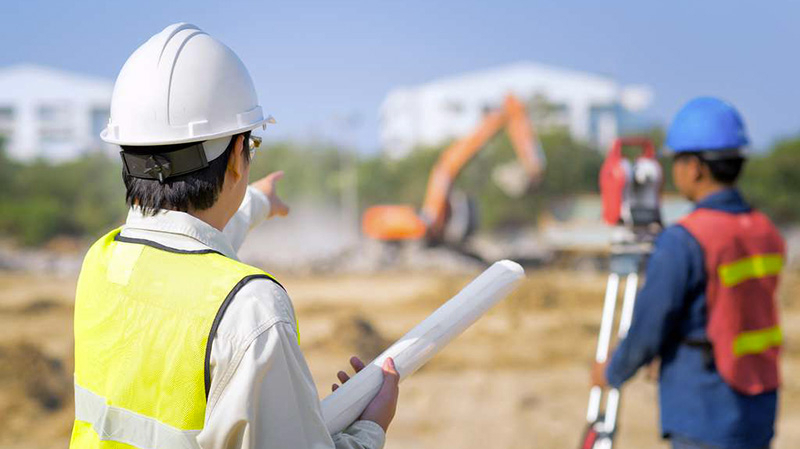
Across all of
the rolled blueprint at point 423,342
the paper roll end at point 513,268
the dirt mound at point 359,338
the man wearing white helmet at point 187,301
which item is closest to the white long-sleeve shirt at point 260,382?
→ the man wearing white helmet at point 187,301

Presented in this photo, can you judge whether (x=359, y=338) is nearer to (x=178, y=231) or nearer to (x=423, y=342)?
(x=423, y=342)

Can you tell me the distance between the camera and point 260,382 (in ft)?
3.34

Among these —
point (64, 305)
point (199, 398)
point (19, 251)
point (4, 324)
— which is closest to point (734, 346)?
point (199, 398)

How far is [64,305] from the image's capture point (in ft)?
38.1

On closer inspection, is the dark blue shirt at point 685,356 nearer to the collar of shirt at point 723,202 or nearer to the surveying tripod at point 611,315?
the collar of shirt at point 723,202

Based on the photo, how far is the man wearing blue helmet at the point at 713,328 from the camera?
7.18 ft

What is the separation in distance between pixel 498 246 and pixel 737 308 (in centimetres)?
1782

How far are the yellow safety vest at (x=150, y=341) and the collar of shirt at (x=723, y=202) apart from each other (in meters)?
1.70

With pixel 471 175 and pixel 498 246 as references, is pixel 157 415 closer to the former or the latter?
pixel 498 246

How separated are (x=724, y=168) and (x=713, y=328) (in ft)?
1.73

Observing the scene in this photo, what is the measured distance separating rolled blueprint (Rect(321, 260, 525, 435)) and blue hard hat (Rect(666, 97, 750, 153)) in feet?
4.05

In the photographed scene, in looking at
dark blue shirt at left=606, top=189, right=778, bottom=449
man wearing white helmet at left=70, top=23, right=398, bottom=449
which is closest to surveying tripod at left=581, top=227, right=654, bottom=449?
dark blue shirt at left=606, top=189, right=778, bottom=449

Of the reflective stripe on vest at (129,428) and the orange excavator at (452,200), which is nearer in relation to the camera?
the reflective stripe on vest at (129,428)

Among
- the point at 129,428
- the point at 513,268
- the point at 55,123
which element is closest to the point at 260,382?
the point at 129,428
